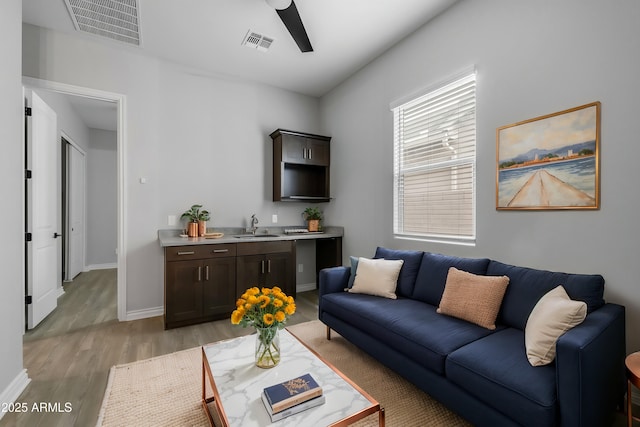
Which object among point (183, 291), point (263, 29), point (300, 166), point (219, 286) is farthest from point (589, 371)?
point (300, 166)

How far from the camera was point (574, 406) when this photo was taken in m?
1.18

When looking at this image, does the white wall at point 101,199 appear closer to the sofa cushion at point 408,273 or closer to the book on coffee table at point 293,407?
the sofa cushion at point 408,273

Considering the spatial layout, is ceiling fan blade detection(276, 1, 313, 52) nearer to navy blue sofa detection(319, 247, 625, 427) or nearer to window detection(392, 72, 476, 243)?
window detection(392, 72, 476, 243)

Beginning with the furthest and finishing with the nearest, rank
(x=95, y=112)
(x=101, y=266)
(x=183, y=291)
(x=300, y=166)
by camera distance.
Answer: (x=101, y=266), (x=95, y=112), (x=300, y=166), (x=183, y=291)

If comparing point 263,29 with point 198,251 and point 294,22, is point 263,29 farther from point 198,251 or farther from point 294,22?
point 198,251

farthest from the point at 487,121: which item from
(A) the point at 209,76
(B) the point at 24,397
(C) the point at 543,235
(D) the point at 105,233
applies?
(D) the point at 105,233

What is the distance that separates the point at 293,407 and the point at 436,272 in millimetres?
1627

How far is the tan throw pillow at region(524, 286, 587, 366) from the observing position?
4.66 ft

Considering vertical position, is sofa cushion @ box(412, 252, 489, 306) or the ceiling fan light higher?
the ceiling fan light

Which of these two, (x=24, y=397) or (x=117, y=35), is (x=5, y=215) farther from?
(x=117, y=35)

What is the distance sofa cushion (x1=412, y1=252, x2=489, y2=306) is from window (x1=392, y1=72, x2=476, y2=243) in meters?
0.36

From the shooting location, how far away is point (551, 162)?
80.4 inches

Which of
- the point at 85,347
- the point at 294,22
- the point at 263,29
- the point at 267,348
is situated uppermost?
the point at 263,29

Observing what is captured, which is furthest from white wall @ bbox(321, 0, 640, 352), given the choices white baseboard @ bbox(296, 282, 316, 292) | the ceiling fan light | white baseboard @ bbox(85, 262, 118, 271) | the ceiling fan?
white baseboard @ bbox(85, 262, 118, 271)
